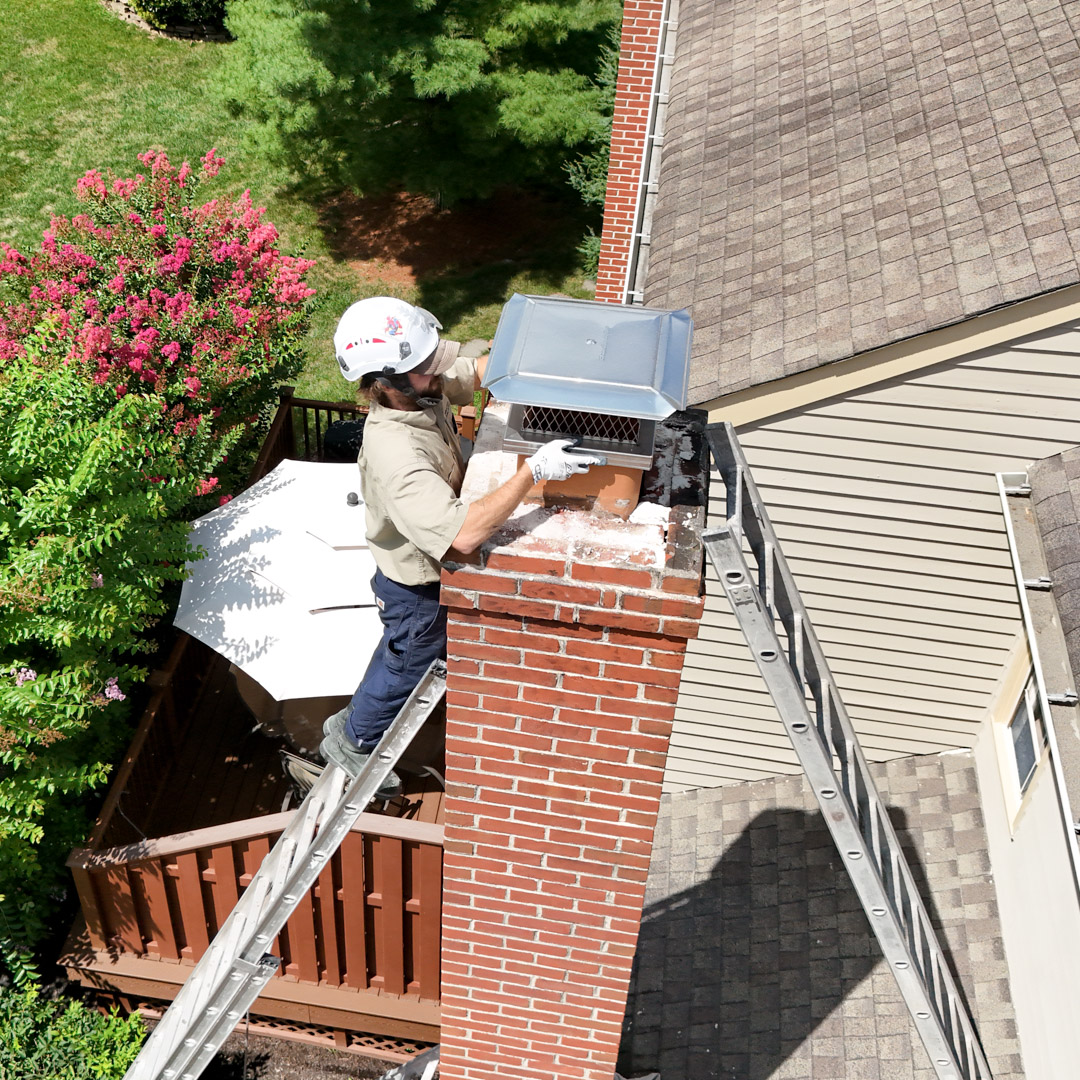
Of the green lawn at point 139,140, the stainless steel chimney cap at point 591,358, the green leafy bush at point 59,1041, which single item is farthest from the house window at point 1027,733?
the green lawn at point 139,140

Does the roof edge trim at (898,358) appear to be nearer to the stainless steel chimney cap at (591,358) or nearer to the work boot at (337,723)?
the work boot at (337,723)

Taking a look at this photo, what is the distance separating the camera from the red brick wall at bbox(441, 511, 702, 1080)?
3.11 meters

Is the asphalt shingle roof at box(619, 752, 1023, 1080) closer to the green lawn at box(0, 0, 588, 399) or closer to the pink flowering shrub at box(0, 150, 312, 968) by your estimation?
the pink flowering shrub at box(0, 150, 312, 968)

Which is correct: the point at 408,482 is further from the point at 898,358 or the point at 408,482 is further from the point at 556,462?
the point at 898,358

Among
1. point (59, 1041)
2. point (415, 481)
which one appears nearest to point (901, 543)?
point (415, 481)

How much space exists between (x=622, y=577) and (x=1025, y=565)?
349 cm

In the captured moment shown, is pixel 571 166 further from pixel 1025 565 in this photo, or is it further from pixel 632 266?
pixel 1025 565

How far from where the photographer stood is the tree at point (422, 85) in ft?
46.4

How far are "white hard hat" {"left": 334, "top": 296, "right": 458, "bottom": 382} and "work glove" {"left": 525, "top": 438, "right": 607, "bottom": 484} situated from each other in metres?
0.74

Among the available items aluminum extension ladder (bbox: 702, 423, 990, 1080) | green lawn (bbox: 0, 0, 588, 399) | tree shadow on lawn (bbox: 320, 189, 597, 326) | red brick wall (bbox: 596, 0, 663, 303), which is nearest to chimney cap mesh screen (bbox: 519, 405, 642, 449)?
aluminum extension ladder (bbox: 702, 423, 990, 1080)

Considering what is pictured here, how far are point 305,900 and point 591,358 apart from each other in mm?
3760

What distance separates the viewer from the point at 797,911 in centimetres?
680

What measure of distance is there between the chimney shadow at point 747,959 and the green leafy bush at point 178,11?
71.0 feet

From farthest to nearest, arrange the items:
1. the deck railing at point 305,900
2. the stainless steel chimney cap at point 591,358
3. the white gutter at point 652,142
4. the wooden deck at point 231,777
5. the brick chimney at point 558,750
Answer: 1. the white gutter at point 652,142
2. the wooden deck at point 231,777
3. the deck railing at point 305,900
4. the brick chimney at point 558,750
5. the stainless steel chimney cap at point 591,358
